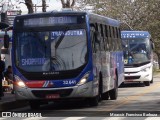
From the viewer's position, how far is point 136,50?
105 ft

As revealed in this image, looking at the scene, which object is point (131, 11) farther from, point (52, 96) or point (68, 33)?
point (52, 96)

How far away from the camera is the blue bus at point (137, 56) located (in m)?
31.8

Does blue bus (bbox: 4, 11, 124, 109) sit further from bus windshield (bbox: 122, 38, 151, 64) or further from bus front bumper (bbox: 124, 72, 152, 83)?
bus front bumper (bbox: 124, 72, 152, 83)

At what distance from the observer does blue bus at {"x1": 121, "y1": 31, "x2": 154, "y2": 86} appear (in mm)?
31781

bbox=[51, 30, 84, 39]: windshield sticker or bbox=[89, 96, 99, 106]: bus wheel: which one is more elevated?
bbox=[51, 30, 84, 39]: windshield sticker

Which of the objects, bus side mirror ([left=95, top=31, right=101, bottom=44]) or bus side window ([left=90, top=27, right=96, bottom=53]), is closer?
bus side window ([left=90, top=27, right=96, bottom=53])

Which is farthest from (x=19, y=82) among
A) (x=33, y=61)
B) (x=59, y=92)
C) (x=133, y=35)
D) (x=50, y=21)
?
(x=133, y=35)

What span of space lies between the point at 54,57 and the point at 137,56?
589 inches

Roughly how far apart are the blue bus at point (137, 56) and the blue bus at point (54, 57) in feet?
45.5

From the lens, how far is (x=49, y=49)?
17484 millimetres

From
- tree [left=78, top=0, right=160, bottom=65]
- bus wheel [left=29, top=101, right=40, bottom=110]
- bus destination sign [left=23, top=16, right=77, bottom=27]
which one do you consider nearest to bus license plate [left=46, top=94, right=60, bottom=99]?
bus wheel [left=29, top=101, right=40, bottom=110]

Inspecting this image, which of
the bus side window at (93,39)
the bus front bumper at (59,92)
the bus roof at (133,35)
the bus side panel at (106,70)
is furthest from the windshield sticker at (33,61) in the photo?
the bus roof at (133,35)

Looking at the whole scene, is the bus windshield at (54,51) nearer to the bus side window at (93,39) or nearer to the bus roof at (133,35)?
the bus side window at (93,39)

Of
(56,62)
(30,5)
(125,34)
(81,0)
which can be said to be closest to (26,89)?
(56,62)
